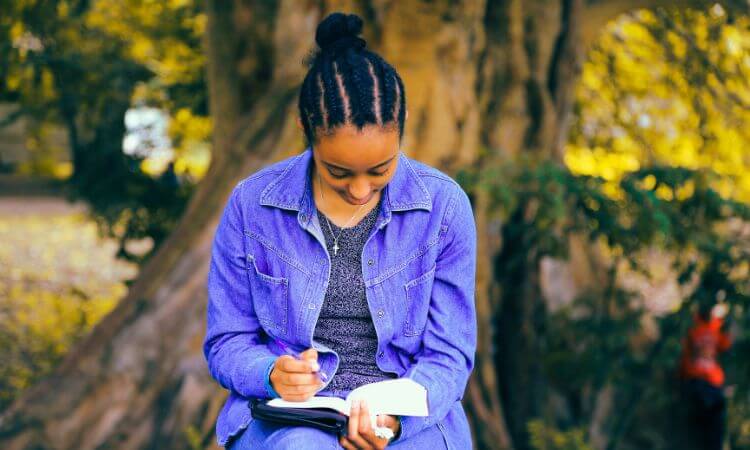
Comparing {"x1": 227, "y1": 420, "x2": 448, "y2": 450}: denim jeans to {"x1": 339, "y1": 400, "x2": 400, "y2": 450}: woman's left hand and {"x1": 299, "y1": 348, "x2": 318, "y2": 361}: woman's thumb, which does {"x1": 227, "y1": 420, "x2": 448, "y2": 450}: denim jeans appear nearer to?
{"x1": 339, "y1": 400, "x2": 400, "y2": 450}: woman's left hand

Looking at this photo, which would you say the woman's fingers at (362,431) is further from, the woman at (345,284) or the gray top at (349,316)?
the gray top at (349,316)

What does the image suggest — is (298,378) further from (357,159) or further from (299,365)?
(357,159)

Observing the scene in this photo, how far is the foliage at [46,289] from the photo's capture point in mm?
7590

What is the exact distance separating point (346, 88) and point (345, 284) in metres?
0.52

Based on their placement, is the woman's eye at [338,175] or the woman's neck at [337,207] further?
the woman's neck at [337,207]

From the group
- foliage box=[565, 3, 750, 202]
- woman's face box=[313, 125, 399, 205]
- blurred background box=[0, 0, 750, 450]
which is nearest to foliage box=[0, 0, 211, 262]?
blurred background box=[0, 0, 750, 450]

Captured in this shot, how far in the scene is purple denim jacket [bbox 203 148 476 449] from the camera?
8.77 feet

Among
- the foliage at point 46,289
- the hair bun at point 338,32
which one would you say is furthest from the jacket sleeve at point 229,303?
the foliage at point 46,289

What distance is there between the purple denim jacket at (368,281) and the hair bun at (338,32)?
1.17 ft

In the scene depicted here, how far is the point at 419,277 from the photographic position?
2.70 meters

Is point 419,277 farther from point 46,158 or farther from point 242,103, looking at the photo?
point 46,158

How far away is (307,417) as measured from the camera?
8.15 feet

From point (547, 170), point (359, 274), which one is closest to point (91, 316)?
point (547, 170)

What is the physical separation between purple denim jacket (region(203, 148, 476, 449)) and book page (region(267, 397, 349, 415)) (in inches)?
6.3
